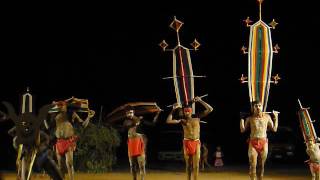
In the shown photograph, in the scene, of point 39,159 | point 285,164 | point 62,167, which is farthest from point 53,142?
point 285,164

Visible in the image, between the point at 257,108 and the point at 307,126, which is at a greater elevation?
the point at 257,108

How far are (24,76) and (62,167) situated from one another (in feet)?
45.5

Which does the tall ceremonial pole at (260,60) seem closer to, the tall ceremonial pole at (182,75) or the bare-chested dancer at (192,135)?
the bare-chested dancer at (192,135)

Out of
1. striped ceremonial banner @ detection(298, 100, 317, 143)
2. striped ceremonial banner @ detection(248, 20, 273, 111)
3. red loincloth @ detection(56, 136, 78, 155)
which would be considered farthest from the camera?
striped ceremonial banner @ detection(298, 100, 317, 143)

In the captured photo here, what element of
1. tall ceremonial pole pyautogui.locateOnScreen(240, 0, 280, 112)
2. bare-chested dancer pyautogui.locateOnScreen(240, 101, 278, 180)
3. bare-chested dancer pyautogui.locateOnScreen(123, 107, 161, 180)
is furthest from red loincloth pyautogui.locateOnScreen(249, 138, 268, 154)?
bare-chested dancer pyautogui.locateOnScreen(123, 107, 161, 180)

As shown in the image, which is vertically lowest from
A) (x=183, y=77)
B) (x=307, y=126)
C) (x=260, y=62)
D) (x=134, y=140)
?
(x=134, y=140)

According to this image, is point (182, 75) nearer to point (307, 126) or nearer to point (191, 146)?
point (191, 146)

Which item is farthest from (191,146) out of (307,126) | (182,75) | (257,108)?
(307,126)

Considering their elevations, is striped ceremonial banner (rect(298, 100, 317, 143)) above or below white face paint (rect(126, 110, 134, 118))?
below

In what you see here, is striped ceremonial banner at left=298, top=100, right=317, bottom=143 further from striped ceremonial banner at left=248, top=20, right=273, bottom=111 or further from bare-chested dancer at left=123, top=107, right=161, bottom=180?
bare-chested dancer at left=123, top=107, right=161, bottom=180

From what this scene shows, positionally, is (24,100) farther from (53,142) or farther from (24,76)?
(24,76)

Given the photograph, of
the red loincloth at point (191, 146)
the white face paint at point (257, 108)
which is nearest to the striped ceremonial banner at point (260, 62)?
the white face paint at point (257, 108)

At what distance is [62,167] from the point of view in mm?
14320

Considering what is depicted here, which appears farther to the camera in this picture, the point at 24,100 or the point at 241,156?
the point at 241,156
